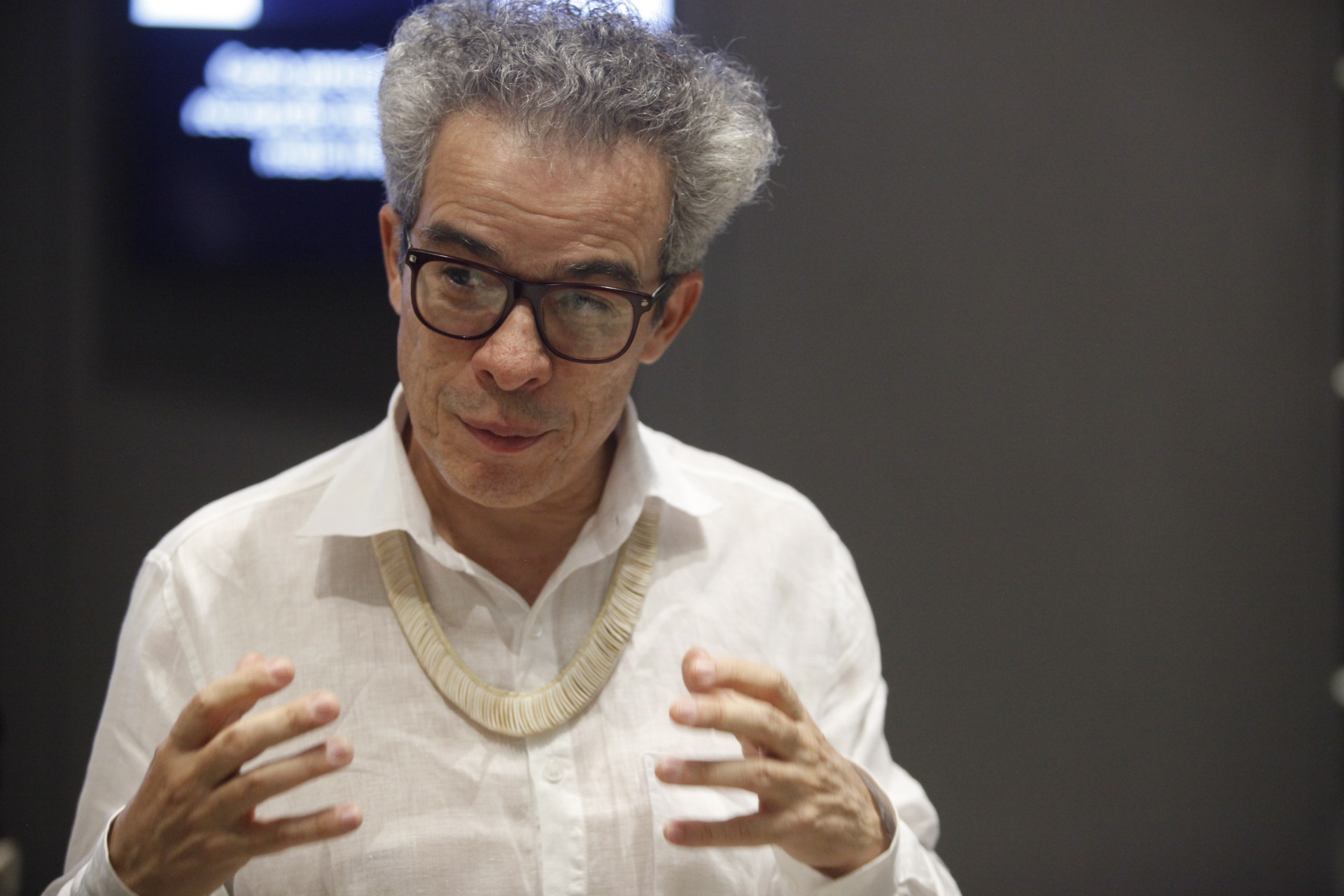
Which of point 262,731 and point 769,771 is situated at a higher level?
point 262,731

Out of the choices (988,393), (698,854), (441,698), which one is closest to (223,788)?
(441,698)

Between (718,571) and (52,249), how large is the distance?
1086 millimetres

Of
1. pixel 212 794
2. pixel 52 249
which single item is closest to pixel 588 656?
pixel 212 794

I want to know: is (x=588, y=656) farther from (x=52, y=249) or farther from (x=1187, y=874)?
(x=1187, y=874)

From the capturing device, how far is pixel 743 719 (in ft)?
3.14

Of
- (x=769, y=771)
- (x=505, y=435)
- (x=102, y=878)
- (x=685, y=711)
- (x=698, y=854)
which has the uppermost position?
(x=505, y=435)

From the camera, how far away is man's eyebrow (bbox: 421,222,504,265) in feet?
3.61

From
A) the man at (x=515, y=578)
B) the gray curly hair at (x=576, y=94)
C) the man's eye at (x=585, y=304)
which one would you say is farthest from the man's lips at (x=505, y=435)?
the gray curly hair at (x=576, y=94)

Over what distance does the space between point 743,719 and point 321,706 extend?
0.36m

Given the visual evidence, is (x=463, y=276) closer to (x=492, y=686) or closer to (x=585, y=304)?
(x=585, y=304)

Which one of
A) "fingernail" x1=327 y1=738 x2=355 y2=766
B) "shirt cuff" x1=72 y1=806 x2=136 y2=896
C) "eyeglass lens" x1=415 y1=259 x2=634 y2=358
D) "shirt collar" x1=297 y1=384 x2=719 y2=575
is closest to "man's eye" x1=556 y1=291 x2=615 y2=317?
"eyeglass lens" x1=415 y1=259 x2=634 y2=358

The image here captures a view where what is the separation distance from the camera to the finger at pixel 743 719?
920 millimetres

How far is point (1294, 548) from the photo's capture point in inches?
70.3

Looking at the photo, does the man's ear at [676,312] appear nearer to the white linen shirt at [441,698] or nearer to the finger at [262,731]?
the white linen shirt at [441,698]
